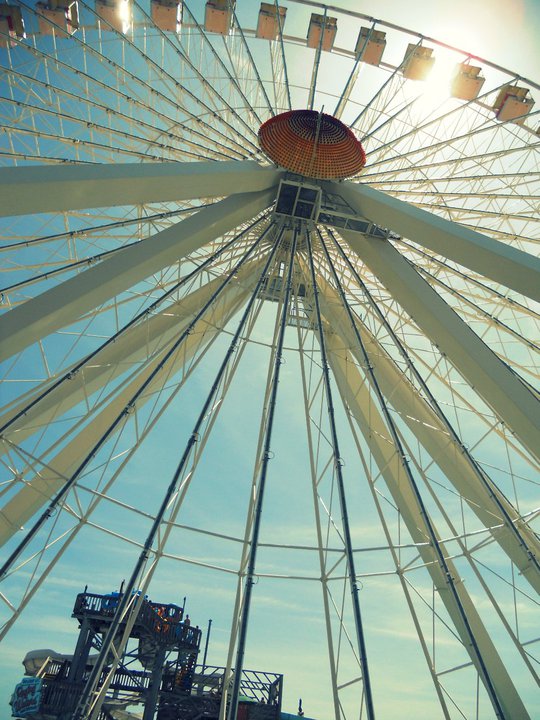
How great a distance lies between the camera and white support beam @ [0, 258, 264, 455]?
52.2ft

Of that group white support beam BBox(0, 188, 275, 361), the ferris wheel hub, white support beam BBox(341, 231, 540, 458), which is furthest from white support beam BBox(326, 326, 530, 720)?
white support beam BBox(0, 188, 275, 361)

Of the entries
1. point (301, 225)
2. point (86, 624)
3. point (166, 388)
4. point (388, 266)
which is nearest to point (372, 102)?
point (301, 225)

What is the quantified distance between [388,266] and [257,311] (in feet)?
17.2

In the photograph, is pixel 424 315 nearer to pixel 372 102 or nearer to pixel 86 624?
pixel 372 102

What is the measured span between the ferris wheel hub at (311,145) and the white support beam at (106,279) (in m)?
2.06

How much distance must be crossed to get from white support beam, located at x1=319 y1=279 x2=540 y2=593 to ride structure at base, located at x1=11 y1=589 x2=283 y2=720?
11491 mm

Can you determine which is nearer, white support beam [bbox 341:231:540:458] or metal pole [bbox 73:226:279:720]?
metal pole [bbox 73:226:279:720]

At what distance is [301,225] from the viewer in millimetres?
18172

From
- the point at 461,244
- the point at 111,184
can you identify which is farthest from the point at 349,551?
the point at 111,184

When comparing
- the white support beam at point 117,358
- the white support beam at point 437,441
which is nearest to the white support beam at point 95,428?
the white support beam at point 117,358

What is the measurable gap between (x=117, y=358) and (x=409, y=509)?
11.2 metres

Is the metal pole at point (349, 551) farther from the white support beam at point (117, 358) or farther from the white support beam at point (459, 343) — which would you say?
the white support beam at point (117, 358)

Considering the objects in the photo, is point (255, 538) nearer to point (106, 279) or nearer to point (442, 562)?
point (442, 562)

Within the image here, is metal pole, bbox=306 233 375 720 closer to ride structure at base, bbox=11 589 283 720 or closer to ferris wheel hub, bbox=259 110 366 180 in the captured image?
ferris wheel hub, bbox=259 110 366 180
